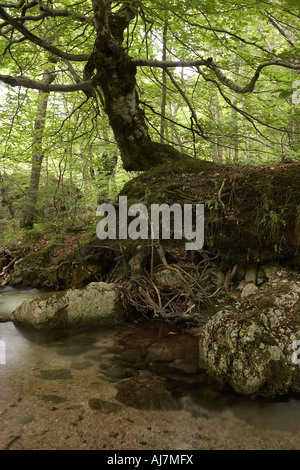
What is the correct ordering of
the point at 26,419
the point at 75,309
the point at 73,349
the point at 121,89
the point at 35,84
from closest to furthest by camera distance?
the point at 26,419, the point at 73,349, the point at 75,309, the point at 35,84, the point at 121,89

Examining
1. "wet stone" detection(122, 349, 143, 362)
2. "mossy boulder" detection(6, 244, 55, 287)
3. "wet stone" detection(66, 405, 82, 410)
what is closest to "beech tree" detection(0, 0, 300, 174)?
"mossy boulder" detection(6, 244, 55, 287)

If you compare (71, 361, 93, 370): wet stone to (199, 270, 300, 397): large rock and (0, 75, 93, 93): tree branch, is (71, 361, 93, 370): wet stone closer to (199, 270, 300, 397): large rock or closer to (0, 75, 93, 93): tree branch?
(199, 270, 300, 397): large rock

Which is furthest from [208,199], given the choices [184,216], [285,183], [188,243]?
[285,183]

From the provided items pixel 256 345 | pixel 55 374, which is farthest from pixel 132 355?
pixel 256 345

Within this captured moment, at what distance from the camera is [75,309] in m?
4.45

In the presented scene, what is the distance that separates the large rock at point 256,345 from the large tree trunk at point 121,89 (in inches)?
172

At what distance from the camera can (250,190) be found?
4582 millimetres

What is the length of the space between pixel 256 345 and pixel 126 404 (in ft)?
3.99

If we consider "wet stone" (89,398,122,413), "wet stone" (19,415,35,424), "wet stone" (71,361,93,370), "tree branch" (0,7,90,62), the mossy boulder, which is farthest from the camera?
the mossy boulder

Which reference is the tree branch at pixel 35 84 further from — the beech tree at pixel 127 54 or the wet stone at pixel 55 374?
the wet stone at pixel 55 374

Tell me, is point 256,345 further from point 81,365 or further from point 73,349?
point 73,349

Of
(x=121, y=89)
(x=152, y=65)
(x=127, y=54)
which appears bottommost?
(x=121, y=89)

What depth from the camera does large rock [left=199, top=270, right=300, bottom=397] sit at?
254 centimetres

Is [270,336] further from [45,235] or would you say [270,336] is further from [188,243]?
[45,235]
